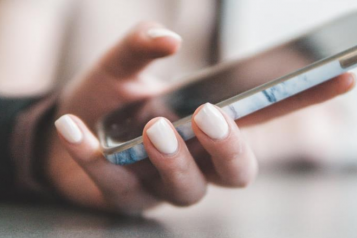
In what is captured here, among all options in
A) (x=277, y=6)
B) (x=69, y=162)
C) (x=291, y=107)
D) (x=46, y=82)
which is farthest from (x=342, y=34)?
(x=46, y=82)

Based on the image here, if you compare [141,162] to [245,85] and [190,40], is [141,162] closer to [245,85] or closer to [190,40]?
[245,85]

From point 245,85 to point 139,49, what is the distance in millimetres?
124

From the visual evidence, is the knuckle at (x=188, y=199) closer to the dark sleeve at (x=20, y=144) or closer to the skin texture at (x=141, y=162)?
the skin texture at (x=141, y=162)

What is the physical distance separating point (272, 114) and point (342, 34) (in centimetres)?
9

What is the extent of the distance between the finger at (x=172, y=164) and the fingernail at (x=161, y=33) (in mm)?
122

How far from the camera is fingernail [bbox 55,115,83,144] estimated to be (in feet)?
1.03

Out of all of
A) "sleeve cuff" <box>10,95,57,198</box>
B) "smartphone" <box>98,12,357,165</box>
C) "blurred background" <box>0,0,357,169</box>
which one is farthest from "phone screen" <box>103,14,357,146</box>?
"blurred background" <box>0,0,357,169</box>

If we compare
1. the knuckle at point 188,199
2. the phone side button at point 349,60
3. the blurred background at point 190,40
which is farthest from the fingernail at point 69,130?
the blurred background at point 190,40

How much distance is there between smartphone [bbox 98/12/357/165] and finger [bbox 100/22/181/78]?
4 centimetres

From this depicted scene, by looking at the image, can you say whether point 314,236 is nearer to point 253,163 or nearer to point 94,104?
point 253,163

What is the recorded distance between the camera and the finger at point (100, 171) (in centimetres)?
32

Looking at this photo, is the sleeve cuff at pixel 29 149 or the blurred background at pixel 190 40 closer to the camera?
the sleeve cuff at pixel 29 149


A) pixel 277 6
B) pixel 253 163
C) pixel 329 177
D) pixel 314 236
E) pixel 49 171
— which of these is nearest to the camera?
pixel 314 236

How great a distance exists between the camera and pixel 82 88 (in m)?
0.47
